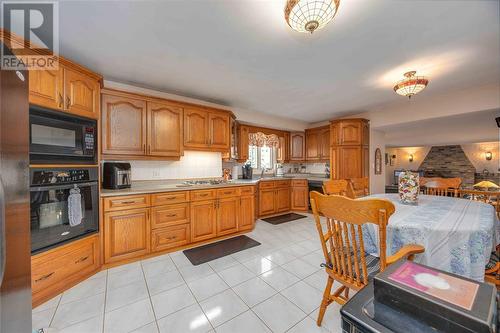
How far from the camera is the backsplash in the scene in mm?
2912

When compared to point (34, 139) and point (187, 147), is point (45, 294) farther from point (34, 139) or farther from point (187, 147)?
point (187, 147)

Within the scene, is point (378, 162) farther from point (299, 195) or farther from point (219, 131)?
point (219, 131)

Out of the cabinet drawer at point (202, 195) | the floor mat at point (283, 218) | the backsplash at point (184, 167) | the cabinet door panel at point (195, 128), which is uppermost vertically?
the cabinet door panel at point (195, 128)

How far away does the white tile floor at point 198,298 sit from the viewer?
142cm

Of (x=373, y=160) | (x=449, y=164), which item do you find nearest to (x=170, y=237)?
(x=373, y=160)

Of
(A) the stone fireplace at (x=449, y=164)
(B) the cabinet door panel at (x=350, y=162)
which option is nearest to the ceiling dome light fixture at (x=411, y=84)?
(B) the cabinet door panel at (x=350, y=162)

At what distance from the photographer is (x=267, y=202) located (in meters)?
4.23

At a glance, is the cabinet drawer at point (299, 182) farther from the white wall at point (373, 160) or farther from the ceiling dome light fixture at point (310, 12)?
the ceiling dome light fixture at point (310, 12)

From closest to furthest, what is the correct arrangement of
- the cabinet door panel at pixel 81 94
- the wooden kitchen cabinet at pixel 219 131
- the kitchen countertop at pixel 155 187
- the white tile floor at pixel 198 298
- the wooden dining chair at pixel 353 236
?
the wooden dining chair at pixel 353 236
the white tile floor at pixel 198 298
the cabinet door panel at pixel 81 94
the kitchen countertop at pixel 155 187
the wooden kitchen cabinet at pixel 219 131

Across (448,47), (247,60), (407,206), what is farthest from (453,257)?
(247,60)

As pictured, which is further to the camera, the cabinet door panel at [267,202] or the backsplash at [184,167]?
the cabinet door panel at [267,202]

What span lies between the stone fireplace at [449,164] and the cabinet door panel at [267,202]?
8545mm

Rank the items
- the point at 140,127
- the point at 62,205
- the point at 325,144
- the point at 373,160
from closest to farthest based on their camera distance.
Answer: the point at 62,205 → the point at 140,127 → the point at 373,160 → the point at 325,144

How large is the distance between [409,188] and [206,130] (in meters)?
2.75
